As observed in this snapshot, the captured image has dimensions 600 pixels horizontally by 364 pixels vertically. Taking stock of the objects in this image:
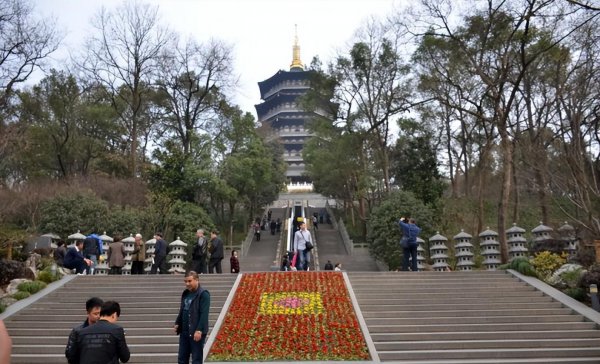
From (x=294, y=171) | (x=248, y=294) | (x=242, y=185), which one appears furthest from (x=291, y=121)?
(x=248, y=294)

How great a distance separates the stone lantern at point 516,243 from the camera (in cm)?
1494

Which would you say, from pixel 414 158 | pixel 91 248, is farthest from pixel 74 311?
pixel 414 158

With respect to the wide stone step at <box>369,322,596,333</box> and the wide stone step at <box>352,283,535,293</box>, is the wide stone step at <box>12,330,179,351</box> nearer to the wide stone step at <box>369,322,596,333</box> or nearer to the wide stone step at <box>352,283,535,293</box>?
the wide stone step at <box>369,322,596,333</box>

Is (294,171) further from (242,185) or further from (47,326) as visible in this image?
(47,326)

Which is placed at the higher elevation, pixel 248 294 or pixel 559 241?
pixel 559 241

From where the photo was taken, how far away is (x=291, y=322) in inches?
376

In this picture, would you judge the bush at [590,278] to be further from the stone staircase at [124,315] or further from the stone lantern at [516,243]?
the stone staircase at [124,315]

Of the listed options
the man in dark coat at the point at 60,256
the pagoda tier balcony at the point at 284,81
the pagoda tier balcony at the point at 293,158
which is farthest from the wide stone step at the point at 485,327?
the pagoda tier balcony at the point at 284,81

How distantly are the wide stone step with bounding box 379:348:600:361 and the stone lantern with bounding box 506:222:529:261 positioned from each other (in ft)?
23.0

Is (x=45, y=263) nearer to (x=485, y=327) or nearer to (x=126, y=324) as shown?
(x=126, y=324)

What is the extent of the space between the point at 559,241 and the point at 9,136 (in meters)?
16.9

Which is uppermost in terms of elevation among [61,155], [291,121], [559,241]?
[291,121]

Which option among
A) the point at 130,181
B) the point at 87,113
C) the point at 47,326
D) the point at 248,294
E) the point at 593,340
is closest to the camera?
the point at 593,340

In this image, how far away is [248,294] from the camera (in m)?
11.6
